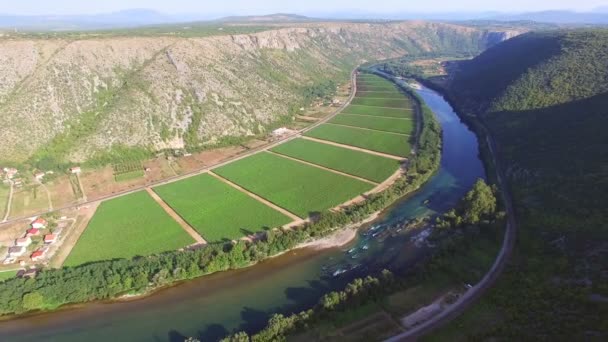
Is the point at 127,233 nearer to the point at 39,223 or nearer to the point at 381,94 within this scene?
the point at 39,223

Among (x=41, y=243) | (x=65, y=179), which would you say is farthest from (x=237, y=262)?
(x=65, y=179)

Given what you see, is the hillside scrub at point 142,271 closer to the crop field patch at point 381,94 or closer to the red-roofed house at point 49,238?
the red-roofed house at point 49,238

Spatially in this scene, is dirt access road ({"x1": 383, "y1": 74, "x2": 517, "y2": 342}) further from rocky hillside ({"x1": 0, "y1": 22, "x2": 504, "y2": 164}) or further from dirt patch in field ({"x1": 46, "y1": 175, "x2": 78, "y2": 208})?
rocky hillside ({"x1": 0, "y1": 22, "x2": 504, "y2": 164})

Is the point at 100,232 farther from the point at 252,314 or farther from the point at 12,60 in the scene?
the point at 12,60

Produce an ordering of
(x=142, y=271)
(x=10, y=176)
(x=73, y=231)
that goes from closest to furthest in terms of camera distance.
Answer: (x=142, y=271) → (x=73, y=231) → (x=10, y=176)

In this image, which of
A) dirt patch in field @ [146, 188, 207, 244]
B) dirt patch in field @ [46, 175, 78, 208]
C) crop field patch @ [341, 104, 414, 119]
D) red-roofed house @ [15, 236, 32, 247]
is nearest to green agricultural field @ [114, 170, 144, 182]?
dirt patch in field @ [146, 188, 207, 244]

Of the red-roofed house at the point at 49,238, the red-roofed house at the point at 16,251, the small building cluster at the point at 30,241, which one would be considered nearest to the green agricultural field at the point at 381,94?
the small building cluster at the point at 30,241

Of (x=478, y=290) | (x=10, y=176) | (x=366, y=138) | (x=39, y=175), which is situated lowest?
(x=478, y=290)

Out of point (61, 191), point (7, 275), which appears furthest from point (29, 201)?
point (7, 275)
